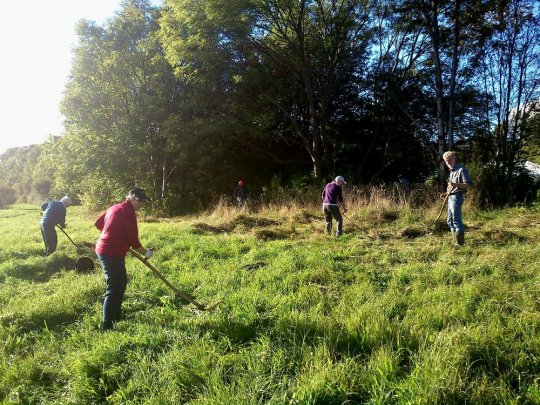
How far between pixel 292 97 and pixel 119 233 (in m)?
13.8

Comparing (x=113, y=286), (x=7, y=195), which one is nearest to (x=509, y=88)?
(x=113, y=286)

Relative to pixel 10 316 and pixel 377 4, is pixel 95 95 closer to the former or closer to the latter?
pixel 377 4

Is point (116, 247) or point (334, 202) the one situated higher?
point (334, 202)

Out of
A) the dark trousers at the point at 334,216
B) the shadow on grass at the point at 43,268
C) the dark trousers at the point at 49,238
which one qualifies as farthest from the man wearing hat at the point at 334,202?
the dark trousers at the point at 49,238

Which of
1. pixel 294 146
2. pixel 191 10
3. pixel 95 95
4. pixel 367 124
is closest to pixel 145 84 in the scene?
pixel 95 95

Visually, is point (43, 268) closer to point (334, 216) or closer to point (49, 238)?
point (49, 238)

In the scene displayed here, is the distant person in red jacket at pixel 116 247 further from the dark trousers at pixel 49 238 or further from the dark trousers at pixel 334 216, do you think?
the dark trousers at pixel 334 216

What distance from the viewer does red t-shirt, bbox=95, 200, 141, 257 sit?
4.29 metres

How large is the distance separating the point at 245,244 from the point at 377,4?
528 inches

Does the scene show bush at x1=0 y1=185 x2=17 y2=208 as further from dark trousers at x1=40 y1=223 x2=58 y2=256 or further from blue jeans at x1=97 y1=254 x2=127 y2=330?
blue jeans at x1=97 y1=254 x2=127 y2=330

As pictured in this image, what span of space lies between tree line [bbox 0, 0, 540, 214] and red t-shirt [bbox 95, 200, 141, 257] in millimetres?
10434

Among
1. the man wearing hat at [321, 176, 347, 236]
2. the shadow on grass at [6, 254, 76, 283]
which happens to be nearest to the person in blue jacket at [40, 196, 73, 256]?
the shadow on grass at [6, 254, 76, 283]

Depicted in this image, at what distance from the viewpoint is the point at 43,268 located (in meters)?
7.30

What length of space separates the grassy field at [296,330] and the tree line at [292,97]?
7650 millimetres
